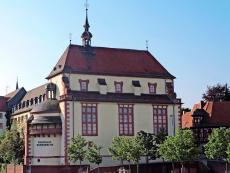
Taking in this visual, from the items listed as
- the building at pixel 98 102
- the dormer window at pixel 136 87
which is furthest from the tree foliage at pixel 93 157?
the dormer window at pixel 136 87

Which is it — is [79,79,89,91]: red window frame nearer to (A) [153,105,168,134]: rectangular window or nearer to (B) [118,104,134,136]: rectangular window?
(B) [118,104,134,136]: rectangular window

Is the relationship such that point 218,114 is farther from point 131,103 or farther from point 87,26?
point 87,26

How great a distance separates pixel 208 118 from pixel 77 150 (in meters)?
24.2

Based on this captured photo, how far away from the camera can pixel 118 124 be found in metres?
69.8

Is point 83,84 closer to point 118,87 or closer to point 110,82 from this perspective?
point 110,82

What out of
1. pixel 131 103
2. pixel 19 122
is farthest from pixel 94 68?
→ pixel 19 122

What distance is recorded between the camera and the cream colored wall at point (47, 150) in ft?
217

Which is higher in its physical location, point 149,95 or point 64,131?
point 149,95

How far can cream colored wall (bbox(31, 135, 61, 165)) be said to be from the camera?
6619 centimetres

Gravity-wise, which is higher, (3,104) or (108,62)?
(108,62)

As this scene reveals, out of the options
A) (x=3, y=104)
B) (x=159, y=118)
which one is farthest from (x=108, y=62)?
(x=3, y=104)

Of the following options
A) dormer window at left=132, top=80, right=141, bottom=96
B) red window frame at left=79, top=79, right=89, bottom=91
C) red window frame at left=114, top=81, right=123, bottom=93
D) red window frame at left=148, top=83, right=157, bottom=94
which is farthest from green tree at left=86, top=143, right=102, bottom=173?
red window frame at left=148, top=83, right=157, bottom=94

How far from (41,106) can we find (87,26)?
46.9ft

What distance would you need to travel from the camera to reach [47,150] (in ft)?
218
